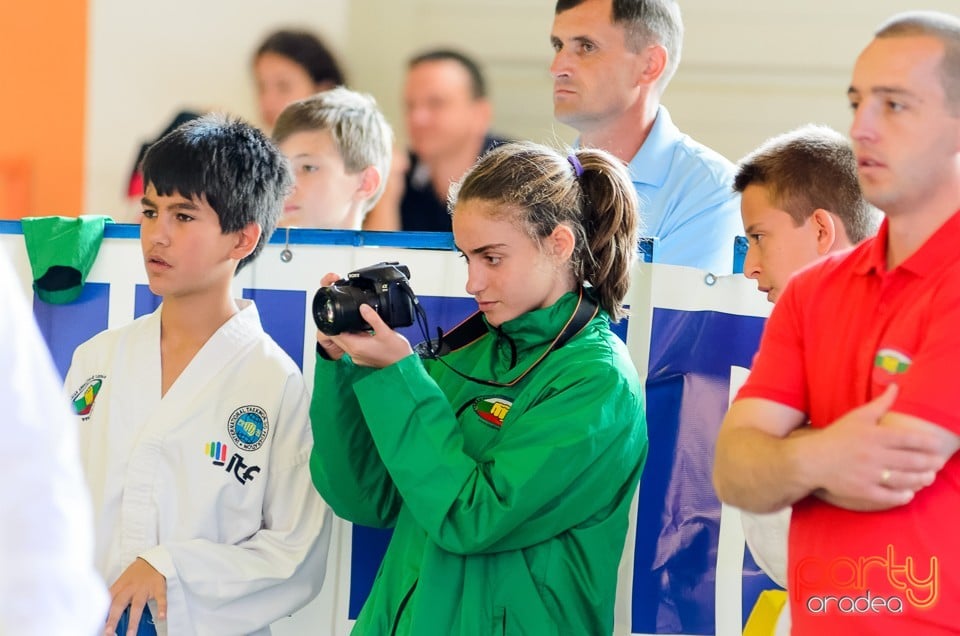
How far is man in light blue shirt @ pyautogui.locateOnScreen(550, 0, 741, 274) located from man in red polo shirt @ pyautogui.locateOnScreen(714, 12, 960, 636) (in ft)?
4.16

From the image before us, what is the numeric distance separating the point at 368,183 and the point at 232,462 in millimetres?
1230

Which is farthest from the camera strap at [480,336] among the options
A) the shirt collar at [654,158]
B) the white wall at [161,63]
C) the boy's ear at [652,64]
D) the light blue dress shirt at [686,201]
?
the white wall at [161,63]

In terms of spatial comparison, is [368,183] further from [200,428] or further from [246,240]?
[200,428]

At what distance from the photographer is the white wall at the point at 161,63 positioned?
5980 millimetres

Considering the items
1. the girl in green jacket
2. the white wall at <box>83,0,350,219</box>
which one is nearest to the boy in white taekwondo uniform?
the girl in green jacket

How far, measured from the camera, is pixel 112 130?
602 cm

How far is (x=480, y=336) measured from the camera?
2486 mm

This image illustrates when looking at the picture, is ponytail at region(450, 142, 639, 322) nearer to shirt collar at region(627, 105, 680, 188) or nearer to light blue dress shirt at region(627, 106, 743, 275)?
light blue dress shirt at region(627, 106, 743, 275)

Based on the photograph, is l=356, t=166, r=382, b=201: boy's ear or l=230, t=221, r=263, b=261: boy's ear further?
l=356, t=166, r=382, b=201: boy's ear

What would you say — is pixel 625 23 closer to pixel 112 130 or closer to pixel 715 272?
pixel 715 272

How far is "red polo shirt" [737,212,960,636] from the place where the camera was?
1.66 metres

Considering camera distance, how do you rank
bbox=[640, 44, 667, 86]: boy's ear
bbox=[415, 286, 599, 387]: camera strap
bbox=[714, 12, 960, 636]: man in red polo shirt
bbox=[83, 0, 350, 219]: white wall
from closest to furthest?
1. bbox=[714, 12, 960, 636]: man in red polo shirt
2. bbox=[415, 286, 599, 387]: camera strap
3. bbox=[640, 44, 667, 86]: boy's ear
4. bbox=[83, 0, 350, 219]: white wall

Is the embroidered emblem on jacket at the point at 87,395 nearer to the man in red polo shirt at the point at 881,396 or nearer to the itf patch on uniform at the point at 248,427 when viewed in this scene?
the itf patch on uniform at the point at 248,427

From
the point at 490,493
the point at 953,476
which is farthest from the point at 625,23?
the point at 953,476
